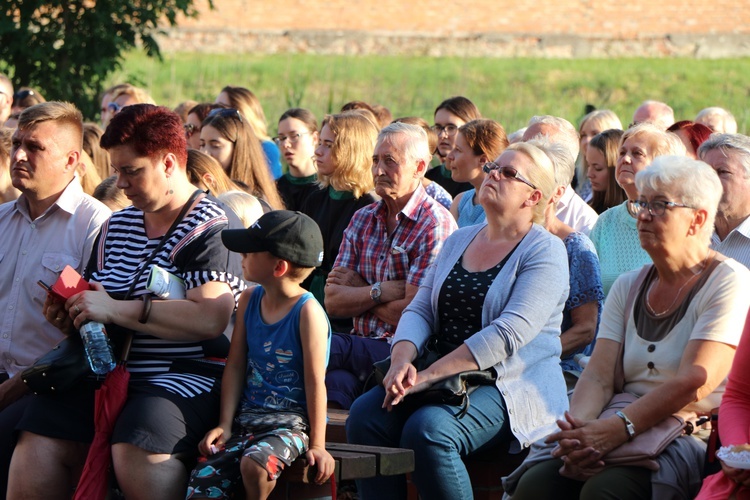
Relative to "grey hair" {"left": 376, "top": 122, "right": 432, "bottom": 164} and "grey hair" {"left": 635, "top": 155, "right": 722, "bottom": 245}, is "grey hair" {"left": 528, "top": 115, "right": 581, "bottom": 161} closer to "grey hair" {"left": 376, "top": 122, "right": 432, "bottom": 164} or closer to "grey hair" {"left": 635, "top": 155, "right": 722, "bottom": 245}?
"grey hair" {"left": 376, "top": 122, "right": 432, "bottom": 164}

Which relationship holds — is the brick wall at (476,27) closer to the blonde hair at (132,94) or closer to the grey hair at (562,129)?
the blonde hair at (132,94)

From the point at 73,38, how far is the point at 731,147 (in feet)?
28.5

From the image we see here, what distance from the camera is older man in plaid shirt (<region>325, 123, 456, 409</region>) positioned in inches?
211

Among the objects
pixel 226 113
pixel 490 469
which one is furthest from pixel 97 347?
pixel 226 113

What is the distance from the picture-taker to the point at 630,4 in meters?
28.8

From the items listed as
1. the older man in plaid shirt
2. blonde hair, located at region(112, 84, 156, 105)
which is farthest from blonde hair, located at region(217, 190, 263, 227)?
blonde hair, located at region(112, 84, 156, 105)

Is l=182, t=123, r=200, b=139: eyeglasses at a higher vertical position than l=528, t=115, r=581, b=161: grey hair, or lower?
lower

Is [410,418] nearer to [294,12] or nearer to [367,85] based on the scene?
[367,85]

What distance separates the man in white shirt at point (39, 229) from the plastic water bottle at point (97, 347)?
0.91 meters

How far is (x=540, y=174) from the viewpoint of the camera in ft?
15.4

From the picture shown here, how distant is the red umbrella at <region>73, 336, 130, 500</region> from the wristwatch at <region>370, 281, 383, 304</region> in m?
1.61

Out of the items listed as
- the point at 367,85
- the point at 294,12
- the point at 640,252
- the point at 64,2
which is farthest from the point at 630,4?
the point at 640,252

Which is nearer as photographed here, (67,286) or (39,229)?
(67,286)

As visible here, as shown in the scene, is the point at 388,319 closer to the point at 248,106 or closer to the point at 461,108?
the point at 461,108
